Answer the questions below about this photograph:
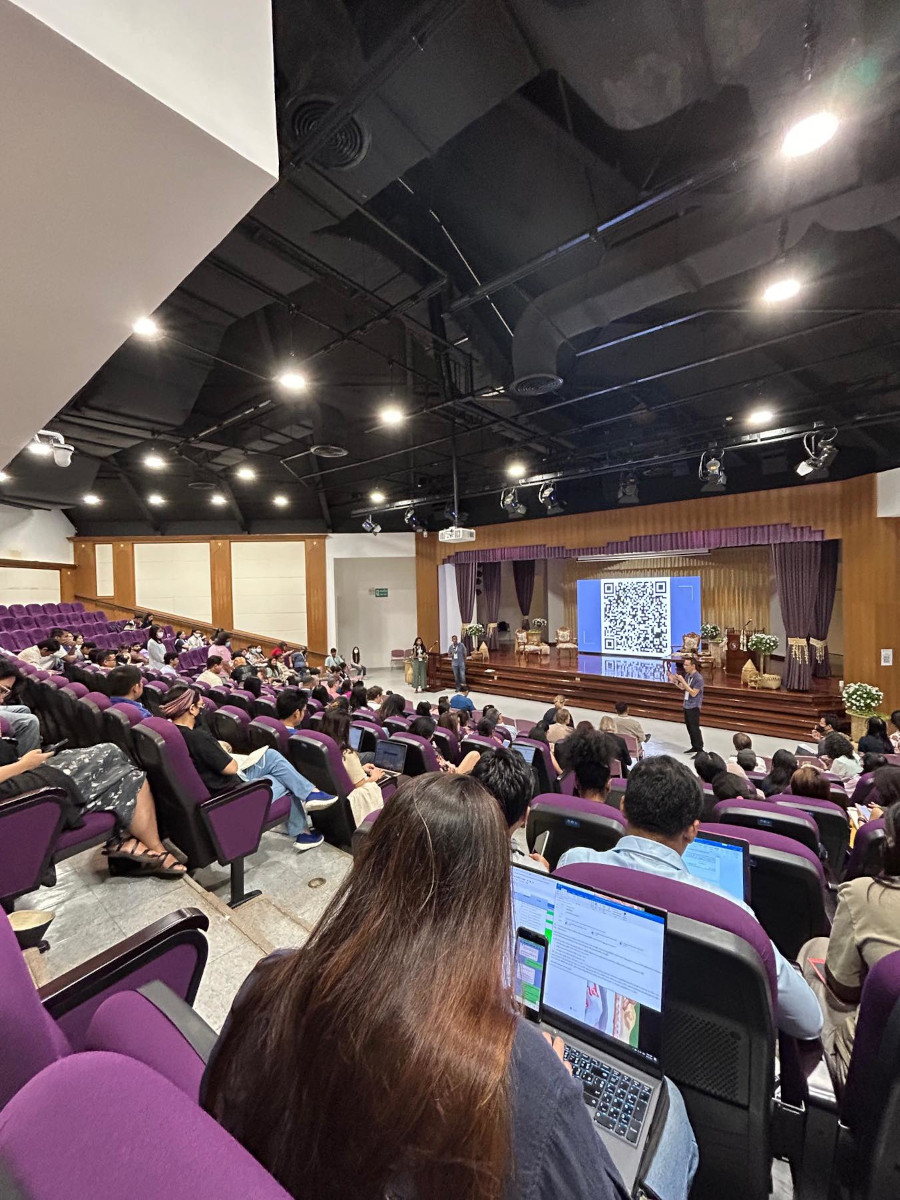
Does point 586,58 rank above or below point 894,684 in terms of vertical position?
above

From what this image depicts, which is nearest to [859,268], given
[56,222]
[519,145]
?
[519,145]

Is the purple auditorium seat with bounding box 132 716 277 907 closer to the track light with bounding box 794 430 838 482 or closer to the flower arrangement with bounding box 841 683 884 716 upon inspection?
the track light with bounding box 794 430 838 482

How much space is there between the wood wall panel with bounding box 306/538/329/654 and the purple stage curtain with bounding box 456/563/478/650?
12.0 feet

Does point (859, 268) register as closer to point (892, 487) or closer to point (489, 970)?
point (892, 487)

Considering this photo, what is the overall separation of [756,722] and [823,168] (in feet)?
24.4

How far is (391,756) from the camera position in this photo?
3.91 meters

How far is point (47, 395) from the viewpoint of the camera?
302 cm

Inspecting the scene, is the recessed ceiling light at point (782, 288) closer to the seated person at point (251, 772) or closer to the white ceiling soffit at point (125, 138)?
the white ceiling soffit at point (125, 138)

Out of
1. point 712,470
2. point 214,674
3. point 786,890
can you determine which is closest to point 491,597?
point 712,470

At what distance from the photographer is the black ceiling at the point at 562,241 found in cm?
275

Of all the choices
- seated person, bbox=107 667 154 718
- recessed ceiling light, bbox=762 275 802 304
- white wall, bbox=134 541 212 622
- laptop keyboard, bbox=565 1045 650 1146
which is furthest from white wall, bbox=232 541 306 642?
laptop keyboard, bbox=565 1045 650 1146

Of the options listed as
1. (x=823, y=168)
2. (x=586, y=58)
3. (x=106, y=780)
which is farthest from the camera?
(x=823, y=168)

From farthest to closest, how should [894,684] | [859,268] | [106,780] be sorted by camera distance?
[894,684]
[859,268]
[106,780]

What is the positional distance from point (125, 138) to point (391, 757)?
3520 millimetres
